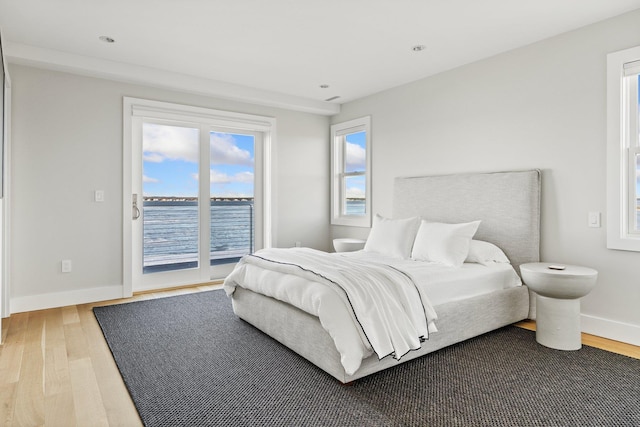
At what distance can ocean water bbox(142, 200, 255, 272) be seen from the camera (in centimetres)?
468

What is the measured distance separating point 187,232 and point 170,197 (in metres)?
0.48

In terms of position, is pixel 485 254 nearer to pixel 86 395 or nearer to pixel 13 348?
pixel 86 395

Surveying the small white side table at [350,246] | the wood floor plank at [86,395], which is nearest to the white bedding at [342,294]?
the small white side table at [350,246]

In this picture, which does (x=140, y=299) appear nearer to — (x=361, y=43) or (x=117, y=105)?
(x=117, y=105)

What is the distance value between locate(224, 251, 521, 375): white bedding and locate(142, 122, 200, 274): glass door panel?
168 centimetres

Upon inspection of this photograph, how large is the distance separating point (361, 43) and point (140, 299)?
11.5ft

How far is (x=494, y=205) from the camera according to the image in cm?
367

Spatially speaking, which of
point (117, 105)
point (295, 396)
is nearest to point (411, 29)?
point (295, 396)

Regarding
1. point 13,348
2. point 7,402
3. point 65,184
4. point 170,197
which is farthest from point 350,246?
point 7,402

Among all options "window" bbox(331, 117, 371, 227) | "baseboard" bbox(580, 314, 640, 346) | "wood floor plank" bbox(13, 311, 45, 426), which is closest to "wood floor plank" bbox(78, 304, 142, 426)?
"wood floor plank" bbox(13, 311, 45, 426)

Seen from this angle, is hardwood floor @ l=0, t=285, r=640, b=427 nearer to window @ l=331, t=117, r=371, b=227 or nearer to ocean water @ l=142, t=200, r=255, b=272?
ocean water @ l=142, t=200, r=255, b=272

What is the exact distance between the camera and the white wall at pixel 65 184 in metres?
3.77

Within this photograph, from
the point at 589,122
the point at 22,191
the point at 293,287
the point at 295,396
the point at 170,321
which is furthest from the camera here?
the point at 22,191

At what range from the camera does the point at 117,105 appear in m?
4.27
